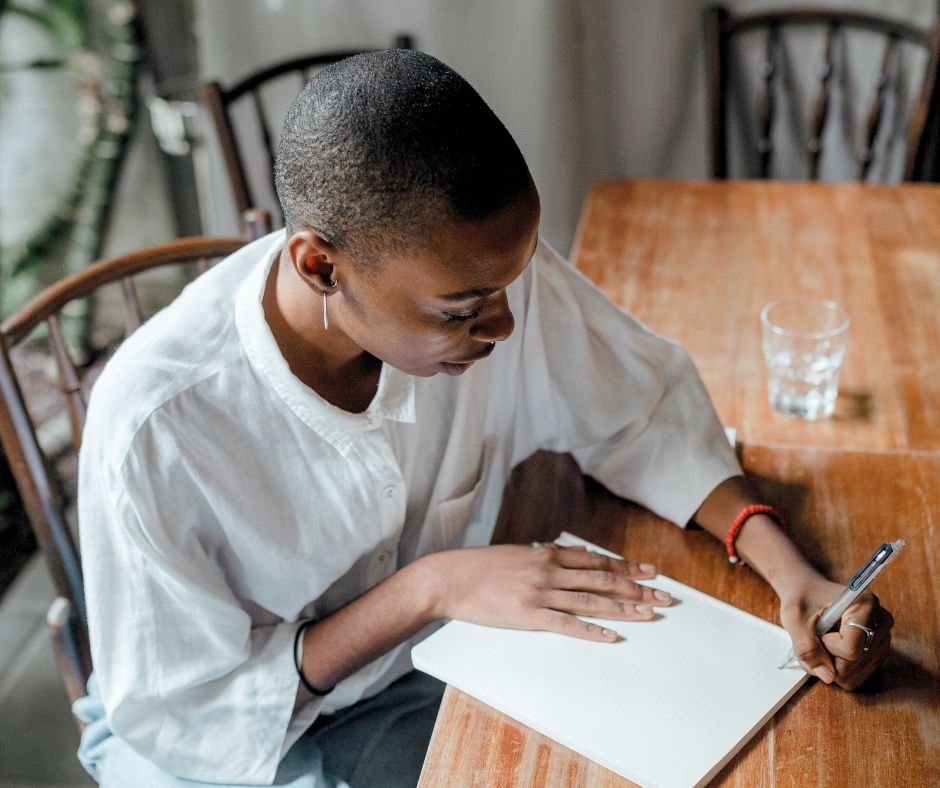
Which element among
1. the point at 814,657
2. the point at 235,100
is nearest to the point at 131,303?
the point at 235,100

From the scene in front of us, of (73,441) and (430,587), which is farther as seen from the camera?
(73,441)

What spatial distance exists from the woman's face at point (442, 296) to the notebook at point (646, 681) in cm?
25

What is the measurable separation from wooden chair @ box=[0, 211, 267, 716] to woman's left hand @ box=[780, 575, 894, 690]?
2.32 ft

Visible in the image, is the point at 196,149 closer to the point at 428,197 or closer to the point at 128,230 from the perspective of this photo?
the point at 128,230

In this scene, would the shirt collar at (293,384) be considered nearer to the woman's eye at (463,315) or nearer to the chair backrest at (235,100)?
the woman's eye at (463,315)

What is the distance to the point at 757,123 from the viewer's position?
7.18ft

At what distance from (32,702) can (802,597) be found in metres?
1.57

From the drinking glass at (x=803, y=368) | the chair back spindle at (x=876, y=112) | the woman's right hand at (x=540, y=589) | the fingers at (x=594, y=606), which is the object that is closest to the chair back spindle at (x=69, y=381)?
the woman's right hand at (x=540, y=589)

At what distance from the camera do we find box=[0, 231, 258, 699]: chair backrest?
95cm

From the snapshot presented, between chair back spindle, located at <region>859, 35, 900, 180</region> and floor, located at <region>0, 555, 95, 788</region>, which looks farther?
chair back spindle, located at <region>859, 35, 900, 180</region>

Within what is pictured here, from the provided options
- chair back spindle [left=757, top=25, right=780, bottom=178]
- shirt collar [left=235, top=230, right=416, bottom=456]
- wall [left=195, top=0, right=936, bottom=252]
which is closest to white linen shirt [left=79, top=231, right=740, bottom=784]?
shirt collar [left=235, top=230, right=416, bottom=456]

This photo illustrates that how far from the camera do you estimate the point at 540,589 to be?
2.62ft

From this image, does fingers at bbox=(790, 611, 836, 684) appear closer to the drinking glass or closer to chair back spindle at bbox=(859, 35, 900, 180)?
the drinking glass

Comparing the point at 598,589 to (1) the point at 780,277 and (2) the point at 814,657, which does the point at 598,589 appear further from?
(1) the point at 780,277
